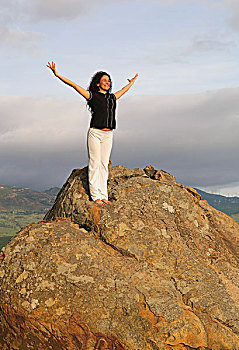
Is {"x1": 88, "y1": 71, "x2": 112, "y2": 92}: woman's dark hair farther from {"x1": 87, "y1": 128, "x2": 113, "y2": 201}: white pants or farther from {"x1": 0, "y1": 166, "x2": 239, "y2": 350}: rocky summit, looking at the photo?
{"x1": 0, "y1": 166, "x2": 239, "y2": 350}: rocky summit

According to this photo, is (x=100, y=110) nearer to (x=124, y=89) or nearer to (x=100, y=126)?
(x=100, y=126)

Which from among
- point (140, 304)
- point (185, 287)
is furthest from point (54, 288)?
point (185, 287)

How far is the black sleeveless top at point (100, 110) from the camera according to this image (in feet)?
41.0

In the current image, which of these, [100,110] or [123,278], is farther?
[100,110]

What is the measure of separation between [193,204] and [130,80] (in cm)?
514

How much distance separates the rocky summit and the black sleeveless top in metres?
2.12

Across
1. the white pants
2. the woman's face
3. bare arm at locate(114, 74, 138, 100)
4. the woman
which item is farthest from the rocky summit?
the woman's face

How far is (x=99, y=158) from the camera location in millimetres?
12703

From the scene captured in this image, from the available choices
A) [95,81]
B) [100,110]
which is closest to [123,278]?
[100,110]

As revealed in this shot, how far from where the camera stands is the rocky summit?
8.80 metres

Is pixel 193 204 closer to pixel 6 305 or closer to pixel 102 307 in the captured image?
pixel 102 307

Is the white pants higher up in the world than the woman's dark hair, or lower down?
lower down

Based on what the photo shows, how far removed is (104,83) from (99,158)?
2581mm

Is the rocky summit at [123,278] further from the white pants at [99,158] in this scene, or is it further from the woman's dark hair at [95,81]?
the woman's dark hair at [95,81]
